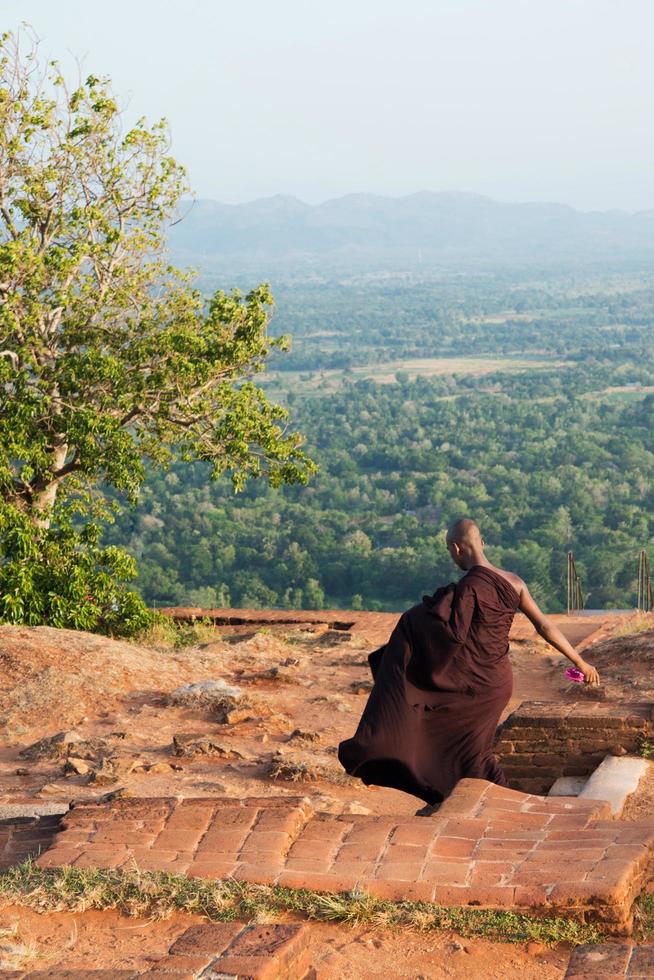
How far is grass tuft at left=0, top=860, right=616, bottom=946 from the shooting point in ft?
12.0

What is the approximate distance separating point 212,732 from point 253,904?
3.47 metres

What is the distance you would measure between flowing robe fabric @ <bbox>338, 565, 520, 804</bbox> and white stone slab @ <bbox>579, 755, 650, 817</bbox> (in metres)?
0.48

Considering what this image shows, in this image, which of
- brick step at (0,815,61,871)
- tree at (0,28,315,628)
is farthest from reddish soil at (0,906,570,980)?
tree at (0,28,315,628)

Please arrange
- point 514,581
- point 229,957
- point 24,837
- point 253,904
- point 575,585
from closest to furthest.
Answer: point 229,957 → point 253,904 → point 24,837 → point 514,581 → point 575,585

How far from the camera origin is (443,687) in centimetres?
517

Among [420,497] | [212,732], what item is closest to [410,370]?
[420,497]

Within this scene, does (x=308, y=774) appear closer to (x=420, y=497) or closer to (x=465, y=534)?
(x=465, y=534)

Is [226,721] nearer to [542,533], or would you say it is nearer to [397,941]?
[397,941]

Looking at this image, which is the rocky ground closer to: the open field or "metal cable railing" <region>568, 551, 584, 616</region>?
Answer: "metal cable railing" <region>568, 551, 584, 616</region>

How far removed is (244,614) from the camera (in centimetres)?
1347

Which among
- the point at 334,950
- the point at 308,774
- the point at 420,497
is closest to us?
the point at 334,950

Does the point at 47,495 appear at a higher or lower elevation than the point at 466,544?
lower

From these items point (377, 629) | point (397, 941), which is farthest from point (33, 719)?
point (377, 629)

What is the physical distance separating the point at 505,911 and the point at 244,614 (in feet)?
32.3
